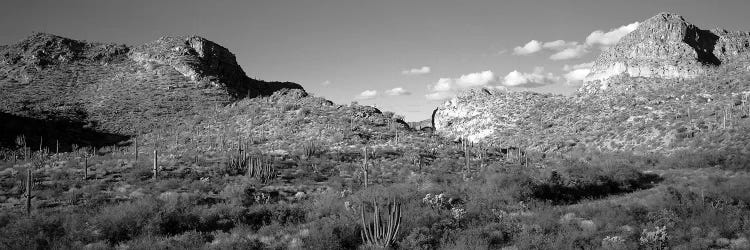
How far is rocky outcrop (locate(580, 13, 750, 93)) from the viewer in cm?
6109

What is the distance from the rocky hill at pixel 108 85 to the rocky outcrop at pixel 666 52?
57.9 metres

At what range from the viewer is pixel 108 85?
59.4 m

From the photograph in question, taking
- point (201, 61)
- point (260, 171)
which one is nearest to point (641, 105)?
point (260, 171)

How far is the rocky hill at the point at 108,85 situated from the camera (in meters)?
48.3

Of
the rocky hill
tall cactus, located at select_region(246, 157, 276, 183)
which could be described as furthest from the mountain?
the rocky hill

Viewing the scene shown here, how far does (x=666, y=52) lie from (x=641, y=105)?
82.7 feet

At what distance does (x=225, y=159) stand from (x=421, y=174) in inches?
501

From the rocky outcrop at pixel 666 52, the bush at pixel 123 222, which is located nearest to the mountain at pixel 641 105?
the rocky outcrop at pixel 666 52

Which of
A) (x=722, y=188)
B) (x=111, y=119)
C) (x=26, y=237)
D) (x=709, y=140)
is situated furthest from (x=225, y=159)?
(x=709, y=140)

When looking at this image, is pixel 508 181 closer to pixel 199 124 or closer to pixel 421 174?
pixel 421 174

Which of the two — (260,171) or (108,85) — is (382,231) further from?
(108,85)

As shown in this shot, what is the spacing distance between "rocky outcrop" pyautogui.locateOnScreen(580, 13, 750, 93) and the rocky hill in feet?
190

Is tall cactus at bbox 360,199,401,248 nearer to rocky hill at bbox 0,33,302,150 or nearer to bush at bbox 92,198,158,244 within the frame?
bush at bbox 92,198,158,244

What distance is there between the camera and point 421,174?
86.0 ft
